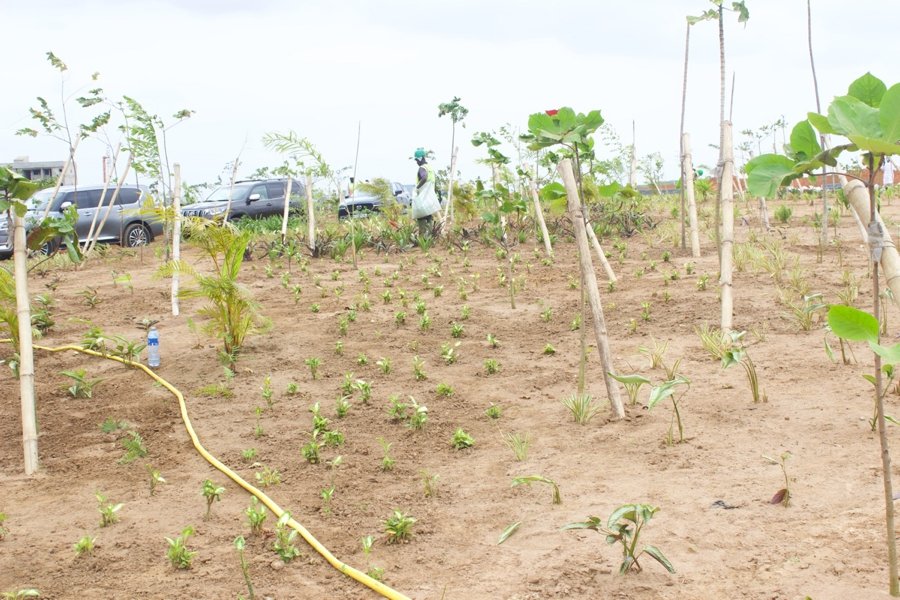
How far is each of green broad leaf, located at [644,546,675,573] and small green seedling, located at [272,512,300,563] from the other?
1.37 meters

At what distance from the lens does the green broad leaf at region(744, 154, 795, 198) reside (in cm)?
231

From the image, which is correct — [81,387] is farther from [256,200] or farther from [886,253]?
[256,200]

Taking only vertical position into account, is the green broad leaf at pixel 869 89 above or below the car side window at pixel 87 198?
below

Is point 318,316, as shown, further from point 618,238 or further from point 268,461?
point 618,238

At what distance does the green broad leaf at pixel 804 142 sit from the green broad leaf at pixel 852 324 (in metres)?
0.46

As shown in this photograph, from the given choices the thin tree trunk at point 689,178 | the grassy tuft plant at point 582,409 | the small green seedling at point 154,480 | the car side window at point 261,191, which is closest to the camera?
the small green seedling at point 154,480

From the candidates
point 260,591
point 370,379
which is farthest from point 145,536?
point 370,379

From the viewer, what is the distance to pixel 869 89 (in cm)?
244

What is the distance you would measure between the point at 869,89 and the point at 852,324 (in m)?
0.73

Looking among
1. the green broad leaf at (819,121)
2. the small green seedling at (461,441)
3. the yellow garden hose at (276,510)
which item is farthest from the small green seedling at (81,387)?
the green broad leaf at (819,121)

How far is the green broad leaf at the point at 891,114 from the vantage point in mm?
2148

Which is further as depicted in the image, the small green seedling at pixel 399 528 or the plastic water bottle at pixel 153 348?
the plastic water bottle at pixel 153 348

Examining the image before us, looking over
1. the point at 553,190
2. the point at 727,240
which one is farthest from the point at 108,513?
the point at 727,240

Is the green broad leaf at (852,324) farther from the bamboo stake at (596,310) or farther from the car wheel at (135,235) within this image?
the car wheel at (135,235)
